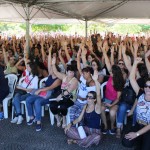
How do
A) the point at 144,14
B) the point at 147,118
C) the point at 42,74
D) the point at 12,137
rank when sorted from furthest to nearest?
1. the point at 144,14
2. the point at 42,74
3. the point at 12,137
4. the point at 147,118

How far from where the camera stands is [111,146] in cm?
368

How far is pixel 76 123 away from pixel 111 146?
Answer: 22.8 inches

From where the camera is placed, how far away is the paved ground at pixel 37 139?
364 centimetres

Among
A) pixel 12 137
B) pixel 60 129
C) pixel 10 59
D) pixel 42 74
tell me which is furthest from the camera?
pixel 10 59

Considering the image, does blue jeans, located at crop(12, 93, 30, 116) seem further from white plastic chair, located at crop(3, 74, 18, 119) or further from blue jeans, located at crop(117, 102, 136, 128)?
blue jeans, located at crop(117, 102, 136, 128)

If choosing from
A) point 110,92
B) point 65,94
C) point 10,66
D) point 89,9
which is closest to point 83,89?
point 65,94

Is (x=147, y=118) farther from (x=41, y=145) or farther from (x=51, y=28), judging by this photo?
(x=51, y=28)

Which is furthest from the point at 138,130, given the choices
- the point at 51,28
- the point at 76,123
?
the point at 51,28

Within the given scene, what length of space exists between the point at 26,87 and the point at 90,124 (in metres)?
1.62

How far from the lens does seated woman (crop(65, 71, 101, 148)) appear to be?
11.8ft

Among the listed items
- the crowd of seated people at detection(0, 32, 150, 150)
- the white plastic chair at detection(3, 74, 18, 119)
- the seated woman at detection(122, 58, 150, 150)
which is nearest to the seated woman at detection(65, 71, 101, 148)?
the crowd of seated people at detection(0, 32, 150, 150)

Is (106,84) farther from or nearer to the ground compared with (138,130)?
farther from the ground

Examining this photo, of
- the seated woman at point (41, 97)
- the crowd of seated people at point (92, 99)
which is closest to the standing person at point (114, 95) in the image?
the crowd of seated people at point (92, 99)

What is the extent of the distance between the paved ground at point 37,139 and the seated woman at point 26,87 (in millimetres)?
220
